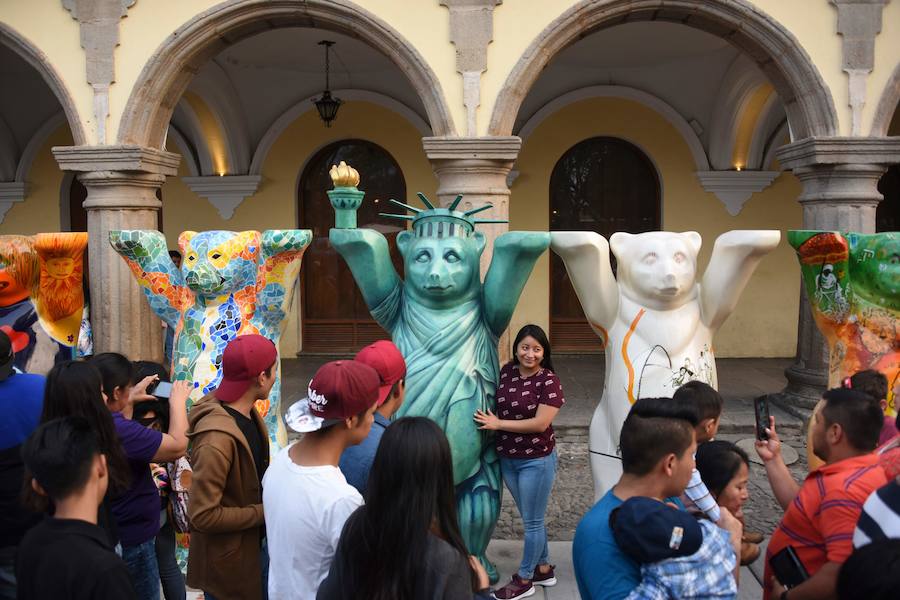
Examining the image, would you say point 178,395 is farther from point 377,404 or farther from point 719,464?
point 719,464

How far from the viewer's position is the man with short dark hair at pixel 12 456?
2.33 m

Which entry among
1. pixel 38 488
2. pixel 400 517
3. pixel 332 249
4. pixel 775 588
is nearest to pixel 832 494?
pixel 775 588

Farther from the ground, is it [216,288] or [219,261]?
[219,261]

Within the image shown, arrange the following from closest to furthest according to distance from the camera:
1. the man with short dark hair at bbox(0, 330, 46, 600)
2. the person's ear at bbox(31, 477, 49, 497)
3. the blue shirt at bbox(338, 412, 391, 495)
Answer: the person's ear at bbox(31, 477, 49, 497) < the man with short dark hair at bbox(0, 330, 46, 600) < the blue shirt at bbox(338, 412, 391, 495)

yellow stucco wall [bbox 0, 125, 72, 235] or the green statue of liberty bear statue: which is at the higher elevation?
yellow stucco wall [bbox 0, 125, 72, 235]

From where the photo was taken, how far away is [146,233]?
403 centimetres

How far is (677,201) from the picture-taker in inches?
360

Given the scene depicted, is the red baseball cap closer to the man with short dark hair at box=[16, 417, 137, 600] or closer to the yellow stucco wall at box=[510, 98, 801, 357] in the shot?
the man with short dark hair at box=[16, 417, 137, 600]

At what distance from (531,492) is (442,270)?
1092 mm

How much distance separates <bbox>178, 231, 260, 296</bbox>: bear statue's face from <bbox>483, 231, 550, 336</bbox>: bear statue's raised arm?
4.49 ft

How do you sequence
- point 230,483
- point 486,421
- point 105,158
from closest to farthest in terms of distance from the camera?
1. point 230,483
2. point 486,421
3. point 105,158

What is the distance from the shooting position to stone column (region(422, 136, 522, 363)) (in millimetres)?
5926

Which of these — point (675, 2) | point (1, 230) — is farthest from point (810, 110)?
point (1, 230)

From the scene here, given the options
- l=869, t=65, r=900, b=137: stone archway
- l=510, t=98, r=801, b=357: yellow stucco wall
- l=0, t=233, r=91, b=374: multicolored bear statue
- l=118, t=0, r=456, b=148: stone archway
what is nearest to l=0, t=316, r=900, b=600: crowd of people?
l=0, t=233, r=91, b=374: multicolored bear statue
